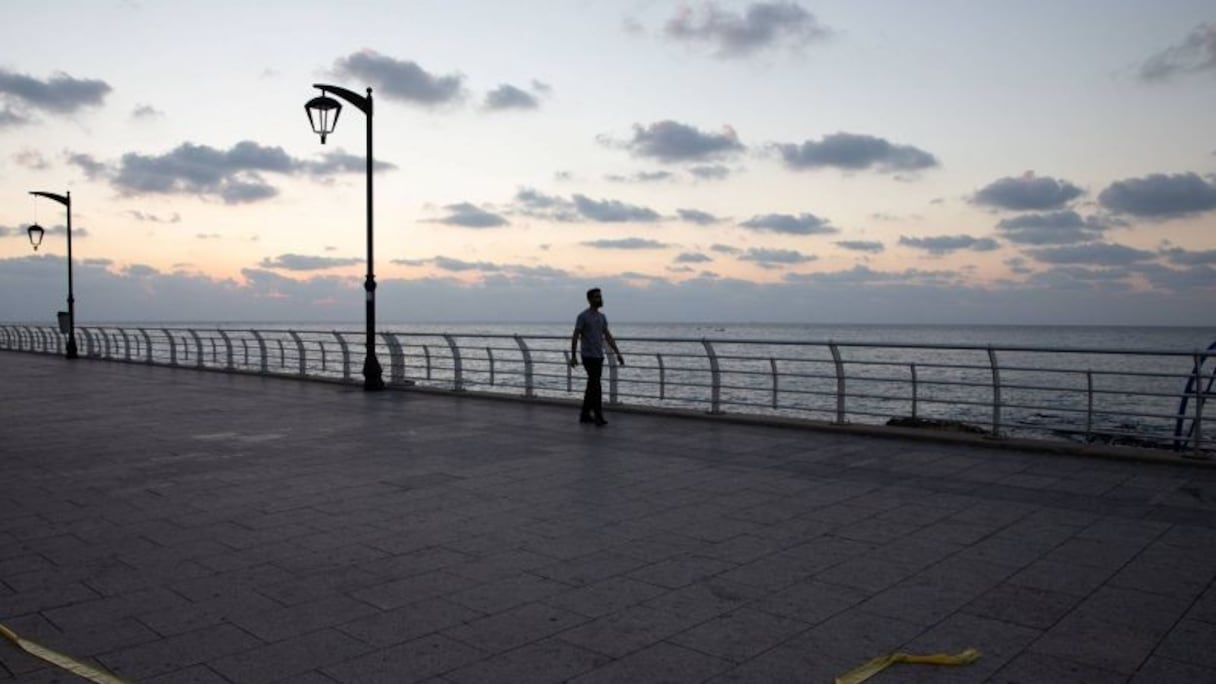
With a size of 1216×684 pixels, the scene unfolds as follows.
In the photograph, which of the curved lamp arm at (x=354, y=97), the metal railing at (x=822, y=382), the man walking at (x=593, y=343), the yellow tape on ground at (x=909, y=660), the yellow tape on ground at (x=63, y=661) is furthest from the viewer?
the curved lamp arm at (x=354, y=97)

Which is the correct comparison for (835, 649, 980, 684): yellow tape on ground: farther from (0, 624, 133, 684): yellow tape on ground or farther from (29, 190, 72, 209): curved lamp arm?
(29, 190, 72, 209): curved lamp arm

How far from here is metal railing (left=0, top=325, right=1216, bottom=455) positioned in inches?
392

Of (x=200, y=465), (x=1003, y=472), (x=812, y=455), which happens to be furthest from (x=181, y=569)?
(x=1003, y=472)

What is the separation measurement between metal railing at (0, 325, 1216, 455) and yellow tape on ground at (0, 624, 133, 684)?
520 cm

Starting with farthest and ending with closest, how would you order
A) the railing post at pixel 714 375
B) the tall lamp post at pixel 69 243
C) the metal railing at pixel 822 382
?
the tall lamp post at pixel 69 243
the railing post at pixel 714 375
the metal railing at pixel 822 382

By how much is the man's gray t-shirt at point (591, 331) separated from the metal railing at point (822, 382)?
0.67 m

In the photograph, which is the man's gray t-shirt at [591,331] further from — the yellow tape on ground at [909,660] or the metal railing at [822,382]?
the yellow tape on ground at [909,660]

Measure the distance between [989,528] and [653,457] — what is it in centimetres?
381

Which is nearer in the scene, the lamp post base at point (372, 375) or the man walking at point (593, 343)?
the man walking at point (593, 343)

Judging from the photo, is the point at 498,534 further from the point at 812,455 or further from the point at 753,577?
the point at 812,455

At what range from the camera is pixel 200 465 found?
8609 mm

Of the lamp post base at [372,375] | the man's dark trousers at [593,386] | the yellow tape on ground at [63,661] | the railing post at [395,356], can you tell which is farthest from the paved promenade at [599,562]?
the railing post at [395,356]

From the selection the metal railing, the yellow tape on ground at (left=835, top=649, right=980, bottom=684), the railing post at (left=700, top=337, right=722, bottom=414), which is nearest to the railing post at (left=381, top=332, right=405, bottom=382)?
the metal railing

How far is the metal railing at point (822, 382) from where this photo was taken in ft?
32.7
